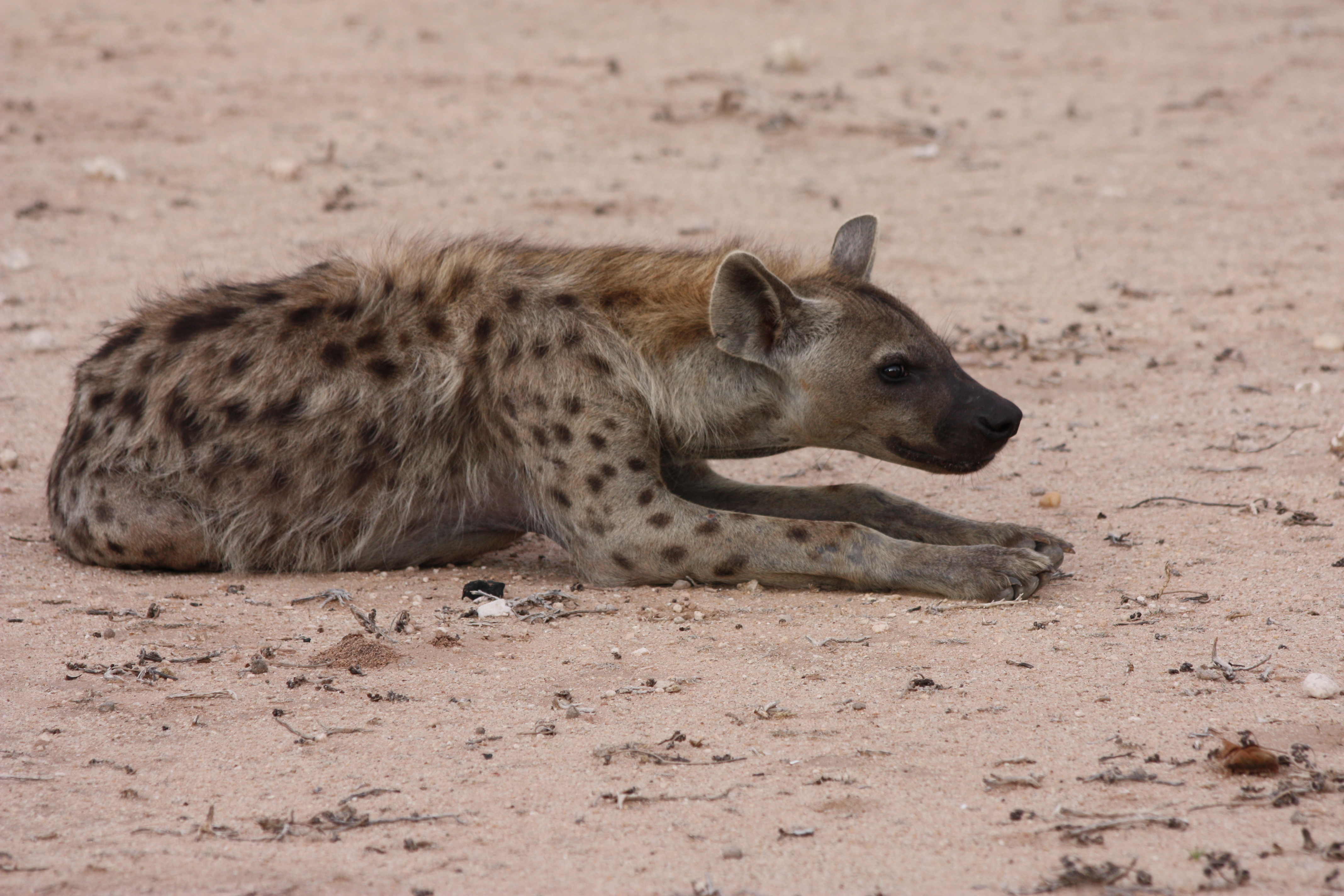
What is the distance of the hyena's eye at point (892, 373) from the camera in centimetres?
344

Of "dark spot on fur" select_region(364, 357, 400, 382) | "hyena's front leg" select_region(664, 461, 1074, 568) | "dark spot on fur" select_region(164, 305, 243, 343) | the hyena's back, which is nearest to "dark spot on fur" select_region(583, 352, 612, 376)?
the hyena's back

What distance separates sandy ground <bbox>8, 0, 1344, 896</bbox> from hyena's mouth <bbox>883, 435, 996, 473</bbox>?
14.4 inches

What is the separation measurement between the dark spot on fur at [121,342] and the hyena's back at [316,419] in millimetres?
19

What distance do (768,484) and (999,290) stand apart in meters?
1.90

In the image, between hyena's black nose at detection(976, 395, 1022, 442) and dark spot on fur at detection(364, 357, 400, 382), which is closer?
hyena's black nose at detection(976, 395, 1022, 442)

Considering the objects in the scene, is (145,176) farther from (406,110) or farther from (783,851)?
(783,851)

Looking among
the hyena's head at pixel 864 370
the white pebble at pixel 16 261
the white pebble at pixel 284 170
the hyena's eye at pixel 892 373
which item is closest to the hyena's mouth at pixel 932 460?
the hyena's head at pixel 864 370

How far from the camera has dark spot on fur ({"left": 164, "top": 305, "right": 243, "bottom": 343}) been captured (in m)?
3.64

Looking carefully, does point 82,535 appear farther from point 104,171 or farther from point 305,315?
point 104,171

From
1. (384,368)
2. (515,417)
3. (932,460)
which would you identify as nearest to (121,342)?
(384,368)

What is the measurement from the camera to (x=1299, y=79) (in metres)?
8.00

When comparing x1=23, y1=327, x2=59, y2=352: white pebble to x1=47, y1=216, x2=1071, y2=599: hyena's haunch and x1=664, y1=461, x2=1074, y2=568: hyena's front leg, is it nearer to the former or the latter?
x1=47, y1=216, x2=1071, y2=599: hyena's haunch

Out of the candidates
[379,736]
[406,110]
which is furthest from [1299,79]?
[379,736]

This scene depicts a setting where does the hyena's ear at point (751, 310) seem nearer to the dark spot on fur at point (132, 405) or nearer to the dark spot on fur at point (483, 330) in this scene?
the dark spot on fur at point (483, 330)
